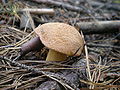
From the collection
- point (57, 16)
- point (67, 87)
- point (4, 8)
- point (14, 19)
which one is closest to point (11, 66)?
point (67, 87)

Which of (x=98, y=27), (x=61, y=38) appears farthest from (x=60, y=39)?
(x=98, y=27)

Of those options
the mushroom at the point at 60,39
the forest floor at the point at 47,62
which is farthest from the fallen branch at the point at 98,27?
the mushroom at the point at 60,39

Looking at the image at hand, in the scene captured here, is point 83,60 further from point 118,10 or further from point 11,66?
point 118,10

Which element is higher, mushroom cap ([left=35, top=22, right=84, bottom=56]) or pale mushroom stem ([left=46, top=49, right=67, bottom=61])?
mushroom cap ([left=35, top=22, right=84, bottom=56])

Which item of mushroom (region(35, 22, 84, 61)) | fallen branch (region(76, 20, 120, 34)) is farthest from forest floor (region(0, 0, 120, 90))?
mushroom (region(35, 22, 84, 61))

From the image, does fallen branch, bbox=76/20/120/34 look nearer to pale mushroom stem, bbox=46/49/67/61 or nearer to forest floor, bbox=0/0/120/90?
forest floor, bbox=0/0/120/90

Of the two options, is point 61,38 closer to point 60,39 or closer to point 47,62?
point 60,39
